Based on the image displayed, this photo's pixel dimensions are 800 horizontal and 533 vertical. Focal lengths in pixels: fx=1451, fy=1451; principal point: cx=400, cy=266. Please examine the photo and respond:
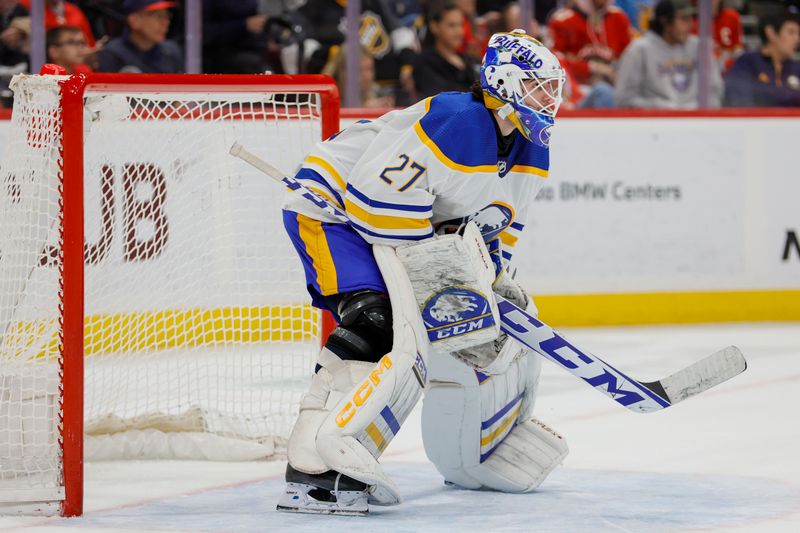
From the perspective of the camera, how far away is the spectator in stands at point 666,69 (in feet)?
20.8

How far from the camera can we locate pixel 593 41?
6473 mm

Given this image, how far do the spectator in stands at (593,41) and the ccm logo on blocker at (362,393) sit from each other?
Answer: 3.74 metres

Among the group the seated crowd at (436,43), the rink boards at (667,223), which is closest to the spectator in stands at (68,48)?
the seated crowd at (436,43)

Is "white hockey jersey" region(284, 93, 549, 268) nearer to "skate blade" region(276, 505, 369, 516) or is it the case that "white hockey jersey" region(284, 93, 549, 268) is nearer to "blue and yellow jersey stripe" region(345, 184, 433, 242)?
"blue and yellow jersey stripe" region(345, 184, 433, 242)

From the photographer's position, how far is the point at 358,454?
2.73 metres

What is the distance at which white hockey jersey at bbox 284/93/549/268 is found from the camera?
280 cm

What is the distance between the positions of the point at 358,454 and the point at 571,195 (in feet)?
11.4

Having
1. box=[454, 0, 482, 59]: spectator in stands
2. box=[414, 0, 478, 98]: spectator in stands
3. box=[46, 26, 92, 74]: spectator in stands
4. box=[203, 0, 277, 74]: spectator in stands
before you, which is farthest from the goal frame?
box=[454, 0, 482, 59]: spectator in stands

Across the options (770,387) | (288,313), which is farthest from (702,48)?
(288,313)

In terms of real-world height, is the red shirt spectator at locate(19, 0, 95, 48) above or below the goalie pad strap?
above

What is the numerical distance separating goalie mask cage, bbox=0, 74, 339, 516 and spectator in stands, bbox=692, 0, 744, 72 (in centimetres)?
279

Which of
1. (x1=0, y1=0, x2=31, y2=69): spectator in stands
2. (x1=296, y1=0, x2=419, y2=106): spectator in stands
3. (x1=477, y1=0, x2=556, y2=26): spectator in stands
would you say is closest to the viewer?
(x1=0, y1=0, x2=31, y2=69): spectator in stands

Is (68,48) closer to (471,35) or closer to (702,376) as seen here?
(471,35)

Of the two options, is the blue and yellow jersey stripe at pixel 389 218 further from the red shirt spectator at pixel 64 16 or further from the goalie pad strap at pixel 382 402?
the red shirt spectator at pixel 64 16
